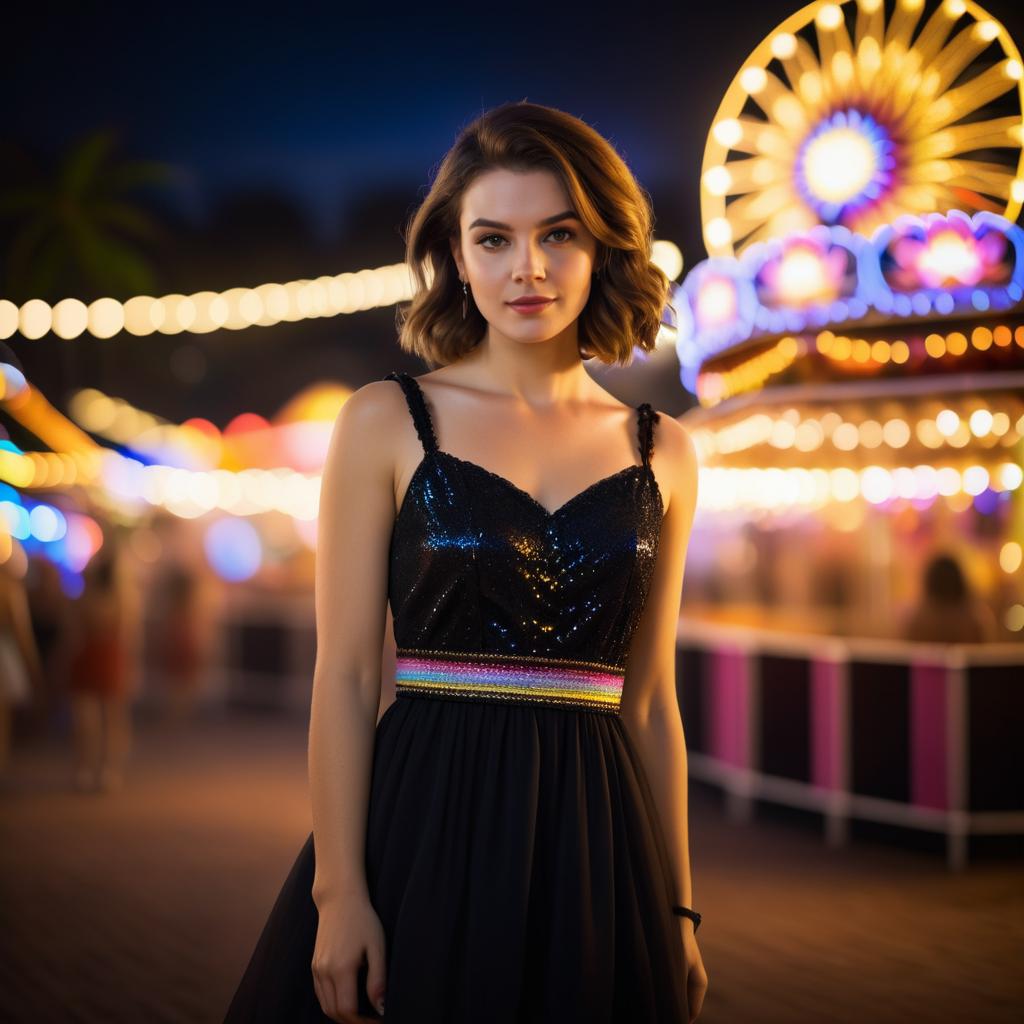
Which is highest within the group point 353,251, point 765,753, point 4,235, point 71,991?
point 353,251

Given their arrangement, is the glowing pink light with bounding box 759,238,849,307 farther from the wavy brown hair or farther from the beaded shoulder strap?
the beaded shoulder strap

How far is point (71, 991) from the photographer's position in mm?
4320

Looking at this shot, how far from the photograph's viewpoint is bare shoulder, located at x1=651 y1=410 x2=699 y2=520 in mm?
2035

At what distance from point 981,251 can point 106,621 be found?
17.9ft

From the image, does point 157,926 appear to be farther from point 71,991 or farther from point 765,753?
point 765,753

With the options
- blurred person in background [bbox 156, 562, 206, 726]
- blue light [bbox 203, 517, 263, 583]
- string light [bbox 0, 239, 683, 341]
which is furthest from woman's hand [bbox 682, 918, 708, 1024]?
blue light [bbox 203, 517, 263, 583]

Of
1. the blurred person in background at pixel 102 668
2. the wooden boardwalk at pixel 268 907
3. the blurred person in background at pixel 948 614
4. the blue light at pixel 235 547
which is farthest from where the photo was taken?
the blue light at pixel 235 547

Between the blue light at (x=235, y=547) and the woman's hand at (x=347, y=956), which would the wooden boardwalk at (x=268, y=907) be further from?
the blue light at (x=235, y=547)

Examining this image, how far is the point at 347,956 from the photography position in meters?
1.73

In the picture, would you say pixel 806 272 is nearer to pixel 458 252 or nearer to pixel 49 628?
pixel 458 252

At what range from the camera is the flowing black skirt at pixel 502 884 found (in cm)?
173

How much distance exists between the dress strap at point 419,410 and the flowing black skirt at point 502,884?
0.34 m

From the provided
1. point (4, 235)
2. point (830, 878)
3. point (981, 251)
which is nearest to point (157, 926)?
point (830, 878)

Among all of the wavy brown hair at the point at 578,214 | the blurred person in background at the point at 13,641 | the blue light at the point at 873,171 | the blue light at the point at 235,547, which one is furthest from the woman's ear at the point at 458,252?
the blue light at the point at 235,547
